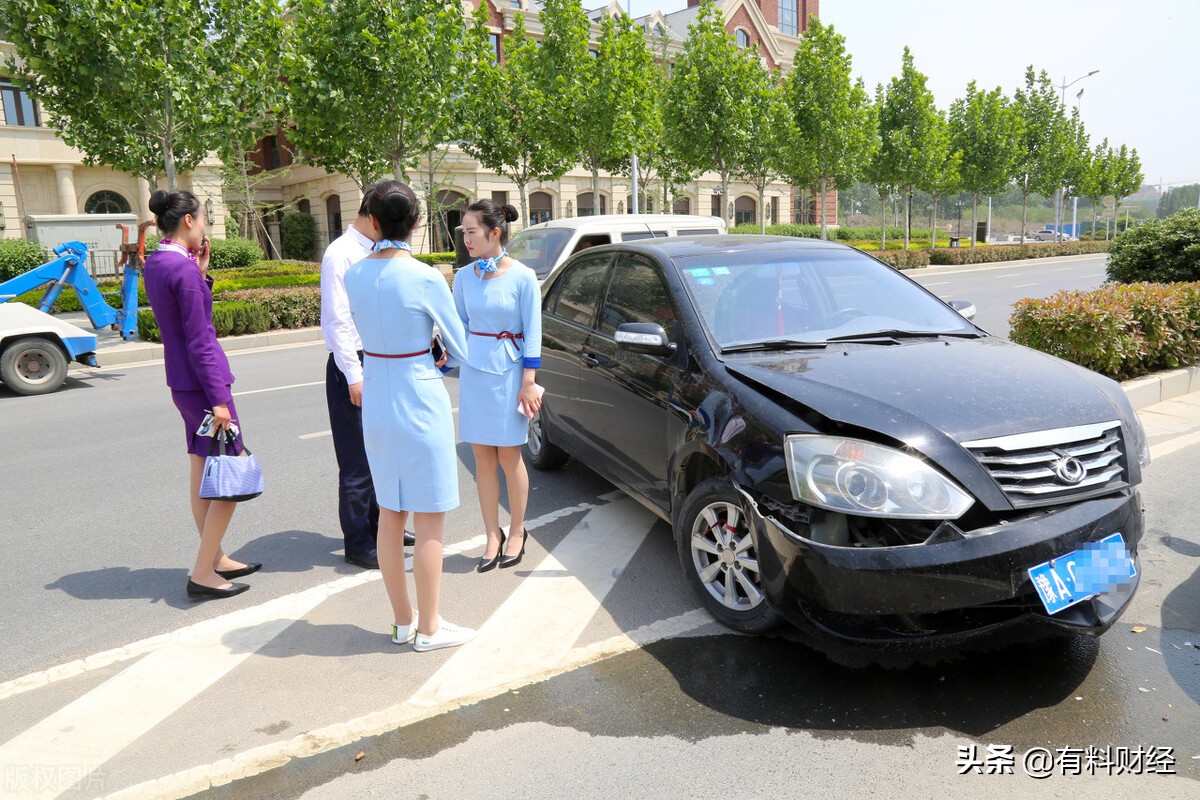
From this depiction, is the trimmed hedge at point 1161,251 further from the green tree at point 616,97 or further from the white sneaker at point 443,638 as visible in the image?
the green tree at point 616,97

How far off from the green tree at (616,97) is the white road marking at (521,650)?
68.6 ft

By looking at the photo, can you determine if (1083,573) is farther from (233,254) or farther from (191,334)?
(233,254)

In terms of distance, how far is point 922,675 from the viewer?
319 cm

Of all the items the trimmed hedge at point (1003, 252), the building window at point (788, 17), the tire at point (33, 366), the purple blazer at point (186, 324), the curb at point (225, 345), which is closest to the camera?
the purple blazer at point (186, 324)

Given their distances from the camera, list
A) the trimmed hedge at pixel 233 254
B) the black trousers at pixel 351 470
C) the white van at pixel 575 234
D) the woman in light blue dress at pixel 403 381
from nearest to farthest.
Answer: the woman in light blue dress at pixel 403 381, the black trousers at pixel 351 470, the white van at pixel 575 234, the trimmed hedge at pixel 233 254

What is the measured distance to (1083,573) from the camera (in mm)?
2857

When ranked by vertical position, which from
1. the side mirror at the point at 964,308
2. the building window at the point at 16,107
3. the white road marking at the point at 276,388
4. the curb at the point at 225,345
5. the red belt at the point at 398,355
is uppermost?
the building window at the point at 16,107

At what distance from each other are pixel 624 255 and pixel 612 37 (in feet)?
70.8

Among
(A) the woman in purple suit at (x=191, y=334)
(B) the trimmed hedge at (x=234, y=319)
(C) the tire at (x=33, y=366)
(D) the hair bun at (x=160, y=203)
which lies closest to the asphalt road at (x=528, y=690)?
(A) the woman in purple suit at (x=191, y=334)

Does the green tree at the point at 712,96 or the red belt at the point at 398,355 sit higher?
the green tree at the point at 712,96

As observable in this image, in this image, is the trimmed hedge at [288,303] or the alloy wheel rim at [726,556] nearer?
the alloy wheel rim at [726,556]

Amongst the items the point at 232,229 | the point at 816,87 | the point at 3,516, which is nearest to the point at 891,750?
the point at 3,516

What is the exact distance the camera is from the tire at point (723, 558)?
3.37m

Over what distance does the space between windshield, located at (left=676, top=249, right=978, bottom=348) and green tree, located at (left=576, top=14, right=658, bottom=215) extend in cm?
2045
